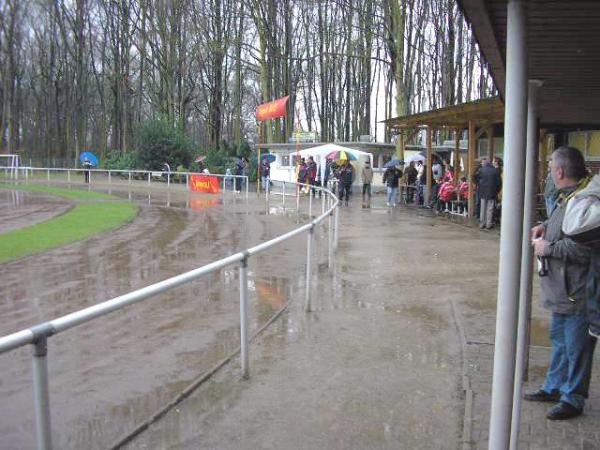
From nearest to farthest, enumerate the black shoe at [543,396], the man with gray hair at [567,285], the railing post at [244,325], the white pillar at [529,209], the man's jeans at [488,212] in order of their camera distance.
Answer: the white pillar at [529,209], the man with gray hair at [567,285], the black shoe at [543,396], the railing post at [244,325], the man's jeans at [488,212]

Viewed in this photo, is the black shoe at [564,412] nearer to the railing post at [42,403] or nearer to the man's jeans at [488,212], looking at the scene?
the railing post at [42,403]

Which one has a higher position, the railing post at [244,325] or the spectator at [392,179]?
the spectator at [392,179]

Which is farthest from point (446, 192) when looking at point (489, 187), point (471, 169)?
point (489, 187)

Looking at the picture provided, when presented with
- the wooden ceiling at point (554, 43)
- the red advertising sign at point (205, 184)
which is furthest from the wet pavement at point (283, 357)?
the red advertising sign at point (205, 184)

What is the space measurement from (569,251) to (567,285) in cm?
24

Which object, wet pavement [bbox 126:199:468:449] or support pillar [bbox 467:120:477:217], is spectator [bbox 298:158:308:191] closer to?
support pillar [bbox 467:120:477:217]

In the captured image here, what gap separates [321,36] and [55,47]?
28.3 meters

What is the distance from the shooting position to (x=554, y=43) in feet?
11.8

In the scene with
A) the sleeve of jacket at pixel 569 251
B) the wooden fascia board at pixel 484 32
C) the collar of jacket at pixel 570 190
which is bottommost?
the sleeve of jacket at pixel 569 251

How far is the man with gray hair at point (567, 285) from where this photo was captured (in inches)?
166

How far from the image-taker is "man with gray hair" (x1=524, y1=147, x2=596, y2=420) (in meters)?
4.22

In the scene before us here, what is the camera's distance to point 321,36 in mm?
50719

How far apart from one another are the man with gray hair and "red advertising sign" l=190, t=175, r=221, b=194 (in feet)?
89.4

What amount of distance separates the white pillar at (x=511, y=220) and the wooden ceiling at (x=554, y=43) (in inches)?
5.8
